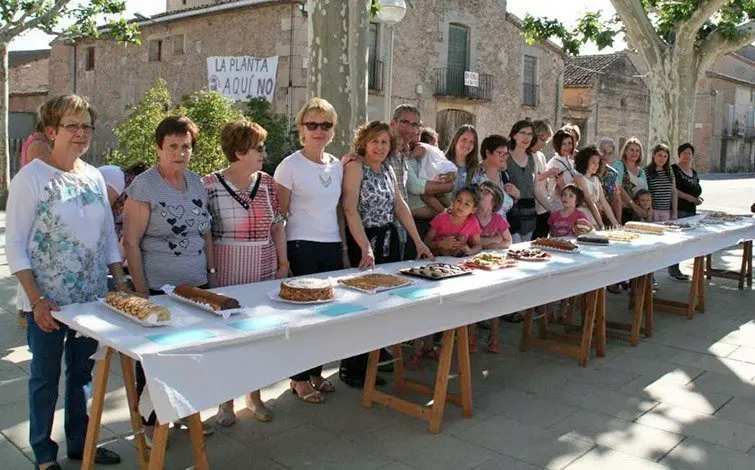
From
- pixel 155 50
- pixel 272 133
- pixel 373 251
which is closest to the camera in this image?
pixel 373 251

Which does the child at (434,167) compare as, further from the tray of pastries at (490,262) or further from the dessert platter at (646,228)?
the dessert platter at (646,228)

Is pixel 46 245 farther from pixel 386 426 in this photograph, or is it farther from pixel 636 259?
pixel 636 259

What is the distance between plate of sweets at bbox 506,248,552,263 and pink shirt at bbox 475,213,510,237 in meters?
0.29

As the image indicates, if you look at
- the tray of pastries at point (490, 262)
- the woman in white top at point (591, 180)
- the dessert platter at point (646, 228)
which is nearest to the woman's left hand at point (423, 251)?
the tray of pastries at point (490, 262)

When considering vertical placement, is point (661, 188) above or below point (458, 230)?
above

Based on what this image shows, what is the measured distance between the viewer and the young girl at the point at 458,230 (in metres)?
4.59

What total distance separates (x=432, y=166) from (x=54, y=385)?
2.91m

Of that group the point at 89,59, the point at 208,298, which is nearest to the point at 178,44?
the point at 89,59

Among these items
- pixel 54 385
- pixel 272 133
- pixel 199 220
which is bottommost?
pixel 54 385

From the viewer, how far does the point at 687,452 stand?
348 cm

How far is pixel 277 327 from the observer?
8.73 feet

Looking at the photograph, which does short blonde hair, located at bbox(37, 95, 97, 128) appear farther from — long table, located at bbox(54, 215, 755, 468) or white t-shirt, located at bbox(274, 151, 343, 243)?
white t-shirt, located at bbox(274, 151, 343, 243)

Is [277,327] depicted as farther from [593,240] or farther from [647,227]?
[647,227]

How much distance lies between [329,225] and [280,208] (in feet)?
1.06
